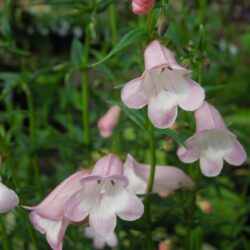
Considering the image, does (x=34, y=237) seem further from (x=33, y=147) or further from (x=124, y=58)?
(x=124, y=58)

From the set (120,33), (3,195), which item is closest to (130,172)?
(3,195)

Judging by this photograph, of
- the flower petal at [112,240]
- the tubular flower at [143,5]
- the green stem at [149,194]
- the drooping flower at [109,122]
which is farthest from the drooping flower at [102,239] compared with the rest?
the tubular flower at [143,5]

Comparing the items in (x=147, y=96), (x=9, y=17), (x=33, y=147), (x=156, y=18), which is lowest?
(x=33, y=147)

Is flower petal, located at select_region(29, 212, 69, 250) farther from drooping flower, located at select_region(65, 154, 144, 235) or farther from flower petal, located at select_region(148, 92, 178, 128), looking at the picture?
flower petal, located at select_region(148, 92, 178, 128)

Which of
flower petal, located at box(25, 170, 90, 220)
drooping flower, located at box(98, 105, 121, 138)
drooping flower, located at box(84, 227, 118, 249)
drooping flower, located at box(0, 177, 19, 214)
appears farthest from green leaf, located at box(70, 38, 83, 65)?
drooping flower, located at box(0, 177, 19, 214)

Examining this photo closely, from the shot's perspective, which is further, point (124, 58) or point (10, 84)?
point (124, 58)
